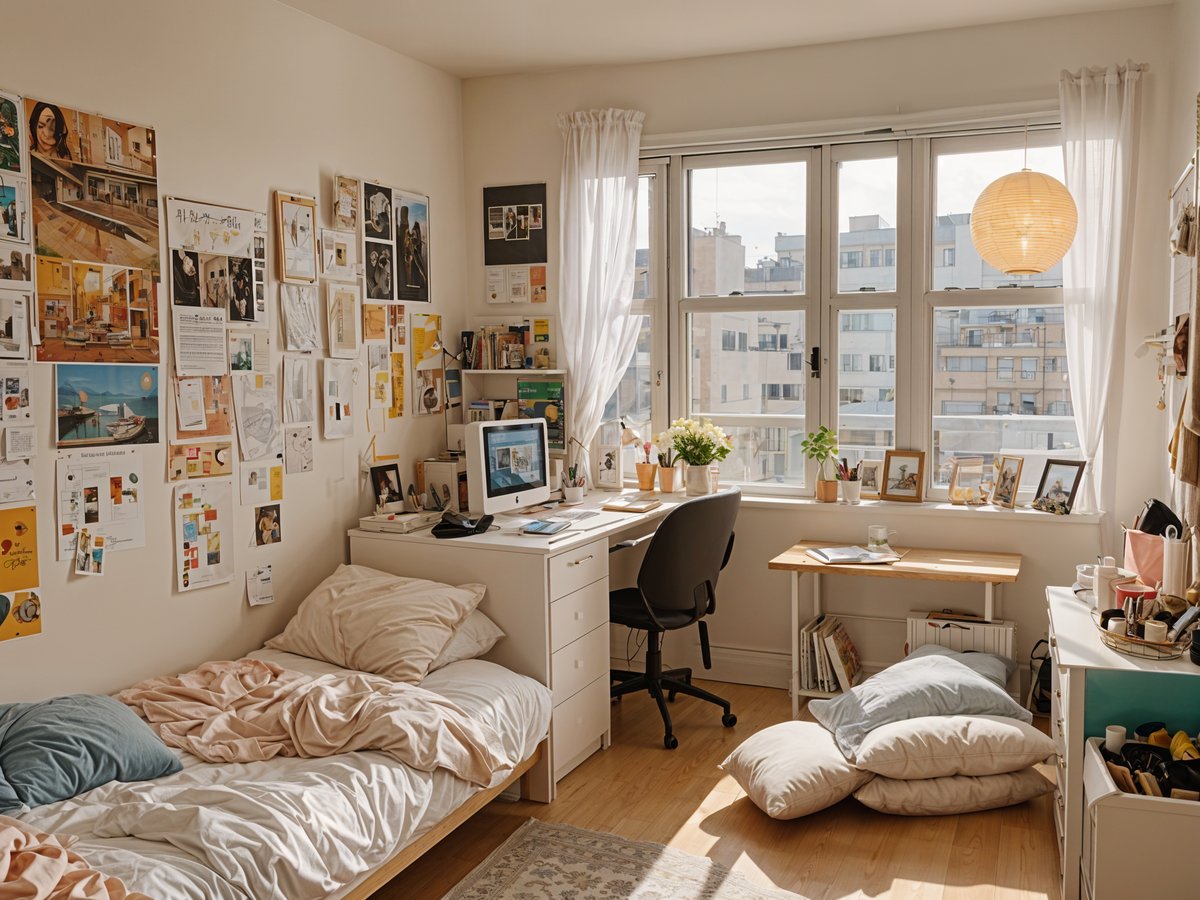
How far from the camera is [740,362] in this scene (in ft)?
14.3

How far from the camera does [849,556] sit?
12.6ft

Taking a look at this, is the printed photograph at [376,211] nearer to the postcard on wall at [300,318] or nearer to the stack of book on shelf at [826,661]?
the postcard on wall at [300,318]

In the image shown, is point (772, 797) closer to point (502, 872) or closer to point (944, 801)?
point (944, 801)

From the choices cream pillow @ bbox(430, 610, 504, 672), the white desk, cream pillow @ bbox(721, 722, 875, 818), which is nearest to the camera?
cream pillow @ bbox(721, 722, 875, 818)

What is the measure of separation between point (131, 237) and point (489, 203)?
6.31 ft

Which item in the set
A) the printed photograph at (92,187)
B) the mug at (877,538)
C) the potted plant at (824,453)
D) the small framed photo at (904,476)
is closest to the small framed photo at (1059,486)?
the small framed photo at (904,476)

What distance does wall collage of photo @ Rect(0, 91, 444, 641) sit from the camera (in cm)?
260

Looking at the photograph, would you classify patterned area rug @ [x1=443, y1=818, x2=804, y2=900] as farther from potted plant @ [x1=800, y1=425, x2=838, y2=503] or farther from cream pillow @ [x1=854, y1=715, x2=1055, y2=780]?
potted plant @ [x1=800, y1=425, x2=838, y2=503]

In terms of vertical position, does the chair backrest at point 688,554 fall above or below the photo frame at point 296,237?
below

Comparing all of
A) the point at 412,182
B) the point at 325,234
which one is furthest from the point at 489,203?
the point at 325,234

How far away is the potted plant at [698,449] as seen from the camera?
13.8ft

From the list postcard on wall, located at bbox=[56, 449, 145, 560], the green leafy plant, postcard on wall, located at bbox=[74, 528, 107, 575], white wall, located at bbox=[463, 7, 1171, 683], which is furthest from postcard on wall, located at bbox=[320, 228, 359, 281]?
the green leafy plant

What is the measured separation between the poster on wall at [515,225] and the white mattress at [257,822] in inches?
99.7

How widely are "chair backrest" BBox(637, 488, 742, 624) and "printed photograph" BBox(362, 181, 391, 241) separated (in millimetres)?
1576
